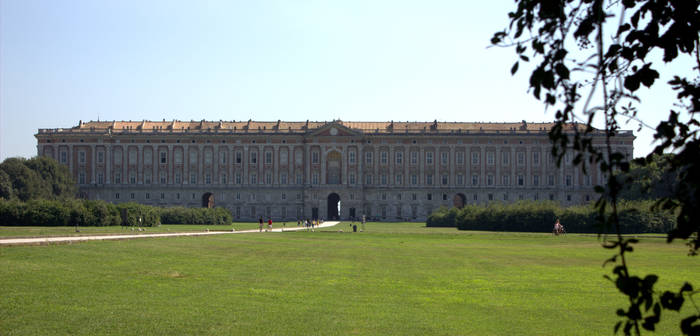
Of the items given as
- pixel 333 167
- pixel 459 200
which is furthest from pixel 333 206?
pixel 459 200

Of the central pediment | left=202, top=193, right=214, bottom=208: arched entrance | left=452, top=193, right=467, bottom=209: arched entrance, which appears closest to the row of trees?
left=202, top=193, right=214, bottom=208: arched entrance

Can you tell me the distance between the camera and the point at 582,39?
4.30 metres

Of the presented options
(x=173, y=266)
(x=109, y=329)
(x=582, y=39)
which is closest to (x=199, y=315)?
(x=109, y=329)

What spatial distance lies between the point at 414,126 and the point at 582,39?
99356 millimetres

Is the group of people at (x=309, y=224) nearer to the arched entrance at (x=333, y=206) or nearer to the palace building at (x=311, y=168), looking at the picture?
the palace building at (x=311, y=168)

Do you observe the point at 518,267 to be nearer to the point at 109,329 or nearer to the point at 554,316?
the point at 554,316

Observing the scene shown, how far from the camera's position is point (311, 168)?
100312 mm

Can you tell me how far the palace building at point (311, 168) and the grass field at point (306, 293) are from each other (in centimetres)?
7460

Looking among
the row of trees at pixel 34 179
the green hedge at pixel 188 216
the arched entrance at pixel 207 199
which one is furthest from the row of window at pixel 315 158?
the green hedge at pixel 188 216

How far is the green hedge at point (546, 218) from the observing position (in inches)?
1721

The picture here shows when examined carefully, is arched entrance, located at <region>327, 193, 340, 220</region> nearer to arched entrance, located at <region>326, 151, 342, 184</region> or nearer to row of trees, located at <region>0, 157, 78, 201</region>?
arched entrance, located at <region>326, 151, 342, 184</region>

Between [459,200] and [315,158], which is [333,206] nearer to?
[315,158]

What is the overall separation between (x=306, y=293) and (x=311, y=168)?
85.4 meters

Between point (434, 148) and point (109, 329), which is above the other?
point (434, 148)
